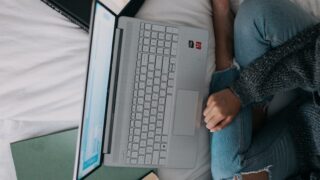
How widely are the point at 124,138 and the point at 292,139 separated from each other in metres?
0.48

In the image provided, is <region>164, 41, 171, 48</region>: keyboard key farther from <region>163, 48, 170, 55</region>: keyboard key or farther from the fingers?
the fingers

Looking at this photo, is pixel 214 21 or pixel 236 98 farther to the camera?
pixel 214 21

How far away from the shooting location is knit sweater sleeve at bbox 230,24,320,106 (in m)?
0.88

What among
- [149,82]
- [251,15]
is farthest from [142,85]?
[251,15]

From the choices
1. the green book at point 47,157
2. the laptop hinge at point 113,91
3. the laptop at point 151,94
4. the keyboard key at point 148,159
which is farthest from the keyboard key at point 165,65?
the green book at point 47,157

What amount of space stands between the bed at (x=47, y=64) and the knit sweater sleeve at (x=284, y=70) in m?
0.14

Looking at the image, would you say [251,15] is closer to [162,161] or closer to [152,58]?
[152,58]

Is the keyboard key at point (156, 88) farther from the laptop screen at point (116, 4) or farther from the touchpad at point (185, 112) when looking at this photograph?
the laptop screen at point (116, 4)

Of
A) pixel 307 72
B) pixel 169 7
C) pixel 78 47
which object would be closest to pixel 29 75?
pixel 78 47

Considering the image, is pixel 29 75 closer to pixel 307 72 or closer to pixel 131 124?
pixel 131 124

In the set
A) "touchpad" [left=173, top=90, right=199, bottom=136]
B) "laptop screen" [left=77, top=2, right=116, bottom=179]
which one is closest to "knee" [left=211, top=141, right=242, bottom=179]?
"touchpad" [left=173, top=90, right=199, bottom=136]

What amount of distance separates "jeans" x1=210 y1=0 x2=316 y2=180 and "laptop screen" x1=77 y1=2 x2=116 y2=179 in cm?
31

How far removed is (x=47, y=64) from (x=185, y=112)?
426 millimetres

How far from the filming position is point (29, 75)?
111cm
